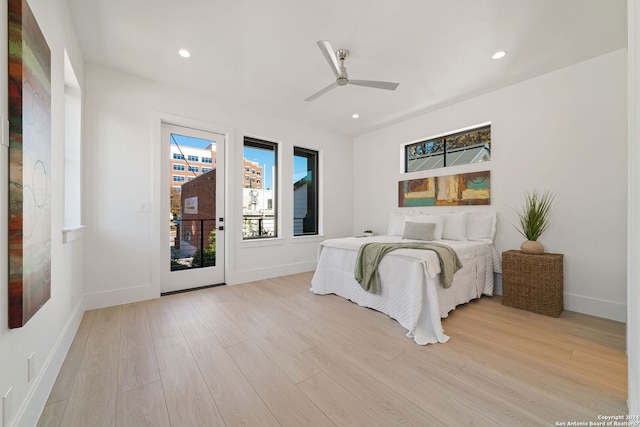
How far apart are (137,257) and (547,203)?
510 cm

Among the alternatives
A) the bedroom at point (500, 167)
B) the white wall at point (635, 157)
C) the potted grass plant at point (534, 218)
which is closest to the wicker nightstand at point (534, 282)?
the potted grass plant at point (534, 218)

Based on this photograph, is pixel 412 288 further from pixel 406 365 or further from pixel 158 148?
pixel 158 148

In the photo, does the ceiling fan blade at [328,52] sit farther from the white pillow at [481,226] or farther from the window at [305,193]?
the white pillow at [481,226]

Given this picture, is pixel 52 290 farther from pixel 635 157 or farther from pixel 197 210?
pixel 635 157

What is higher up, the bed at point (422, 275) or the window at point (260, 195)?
the window at point (260, 195)

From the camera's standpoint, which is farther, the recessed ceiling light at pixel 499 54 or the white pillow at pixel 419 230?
the white pillow at pixel 419 230

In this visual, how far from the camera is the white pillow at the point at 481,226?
134 inches

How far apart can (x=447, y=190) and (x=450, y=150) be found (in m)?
0.67

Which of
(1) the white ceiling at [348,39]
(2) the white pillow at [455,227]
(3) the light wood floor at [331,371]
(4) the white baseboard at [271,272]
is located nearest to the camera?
(3) the light wood floor at [331,371]

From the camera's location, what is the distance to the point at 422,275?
2.34 m

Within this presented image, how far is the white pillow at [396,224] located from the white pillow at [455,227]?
2.29ft

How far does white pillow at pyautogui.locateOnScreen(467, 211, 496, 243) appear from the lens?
3406mm

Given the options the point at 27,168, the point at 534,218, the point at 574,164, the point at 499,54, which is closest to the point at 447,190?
the point at 534,218

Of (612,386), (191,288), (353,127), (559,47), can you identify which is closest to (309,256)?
(191,288)
